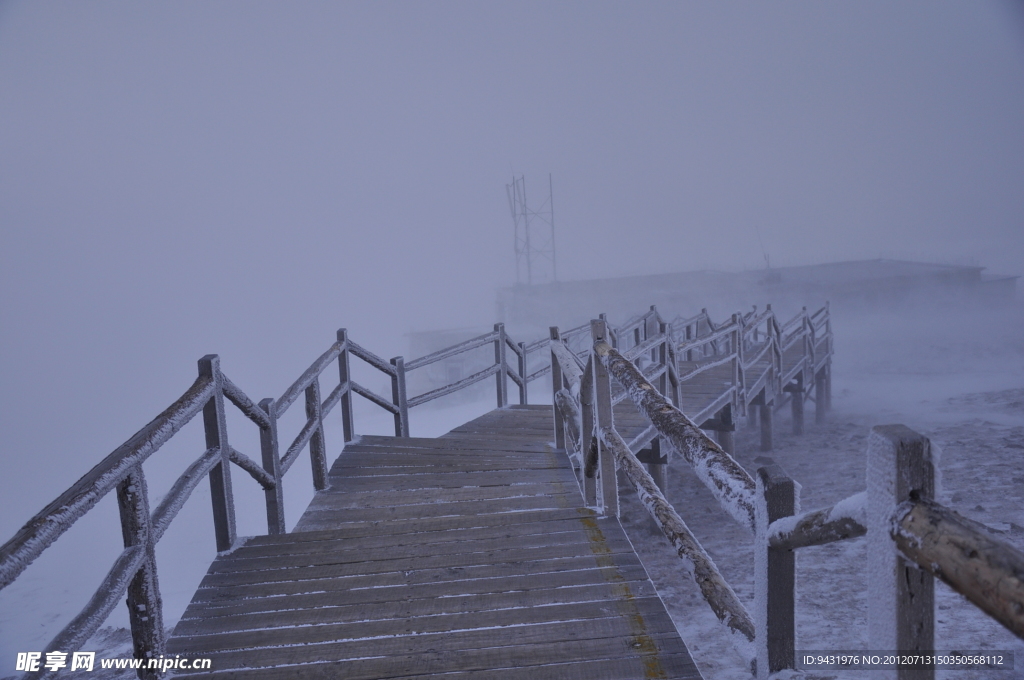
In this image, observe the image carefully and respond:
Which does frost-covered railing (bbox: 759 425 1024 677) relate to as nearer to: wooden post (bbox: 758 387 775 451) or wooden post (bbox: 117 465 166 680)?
wooden post (bbox: 117 465 166 680)

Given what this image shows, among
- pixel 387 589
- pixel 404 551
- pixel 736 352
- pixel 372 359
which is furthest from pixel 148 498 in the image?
pixel 736 352

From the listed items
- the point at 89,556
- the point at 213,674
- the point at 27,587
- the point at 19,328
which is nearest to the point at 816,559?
the point at 213,674

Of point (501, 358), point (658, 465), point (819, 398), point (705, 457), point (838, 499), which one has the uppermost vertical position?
point (705, 457)

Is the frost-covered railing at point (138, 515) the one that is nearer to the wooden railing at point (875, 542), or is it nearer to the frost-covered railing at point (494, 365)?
the wooden railing at point (875, 542)

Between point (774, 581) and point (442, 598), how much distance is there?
6.49 feet

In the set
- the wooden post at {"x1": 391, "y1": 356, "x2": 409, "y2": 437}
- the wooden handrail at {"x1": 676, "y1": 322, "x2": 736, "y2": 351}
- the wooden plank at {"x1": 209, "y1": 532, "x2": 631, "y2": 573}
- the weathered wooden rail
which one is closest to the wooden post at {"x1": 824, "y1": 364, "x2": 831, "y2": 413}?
the wooden handrail at {"x1": 676, "y1": 322, "x2": 736, "y2": 351}

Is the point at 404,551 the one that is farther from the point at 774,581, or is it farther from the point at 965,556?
the point at 965,556

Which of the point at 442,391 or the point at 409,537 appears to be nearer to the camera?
the point at 409,537

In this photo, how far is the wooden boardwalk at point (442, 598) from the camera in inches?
106

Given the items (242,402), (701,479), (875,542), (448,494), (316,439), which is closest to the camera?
(875,542)

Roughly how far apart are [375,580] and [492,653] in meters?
0.97

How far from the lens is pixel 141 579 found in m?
2.63

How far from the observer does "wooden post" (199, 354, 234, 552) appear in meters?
3.65

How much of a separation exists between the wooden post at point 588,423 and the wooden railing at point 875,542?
1238mm
